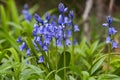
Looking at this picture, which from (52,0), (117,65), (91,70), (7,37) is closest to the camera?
(91,70)

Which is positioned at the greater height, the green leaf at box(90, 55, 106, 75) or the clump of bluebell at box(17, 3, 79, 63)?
the clump of bluebell at box(17, 3, 79, 63)

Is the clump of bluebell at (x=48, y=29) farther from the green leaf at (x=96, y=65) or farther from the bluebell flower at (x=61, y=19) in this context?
the green leaf at (x=96, y=65)

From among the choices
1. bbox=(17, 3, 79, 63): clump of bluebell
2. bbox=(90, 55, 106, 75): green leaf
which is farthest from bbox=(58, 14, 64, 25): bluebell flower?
bbox=(90, 55, 106, 75): green leaf

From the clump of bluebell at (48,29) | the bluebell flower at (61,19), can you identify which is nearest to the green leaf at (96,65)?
the clump of bluebell at (48,29)

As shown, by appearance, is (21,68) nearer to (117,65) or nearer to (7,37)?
(117,65)

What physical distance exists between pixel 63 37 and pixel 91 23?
5208mm

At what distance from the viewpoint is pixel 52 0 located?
10.4 m

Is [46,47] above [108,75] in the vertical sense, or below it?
above

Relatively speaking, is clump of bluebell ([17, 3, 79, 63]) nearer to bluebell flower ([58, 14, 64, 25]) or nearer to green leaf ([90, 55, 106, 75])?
bluebell flower ([58, 14, 64, 25])

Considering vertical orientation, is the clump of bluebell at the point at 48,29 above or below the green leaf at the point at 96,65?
above

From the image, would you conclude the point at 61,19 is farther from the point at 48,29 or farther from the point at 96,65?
the point at 96,65

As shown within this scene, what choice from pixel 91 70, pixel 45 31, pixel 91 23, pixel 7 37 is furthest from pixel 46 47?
pixel 91 23

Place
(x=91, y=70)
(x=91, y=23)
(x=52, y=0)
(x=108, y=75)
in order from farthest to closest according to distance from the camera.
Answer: (x=52, y=0) < (x=91, y=23) < (x=91, y=70) < (x=108, y=75)

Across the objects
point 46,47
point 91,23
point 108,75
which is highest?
point 91,23
